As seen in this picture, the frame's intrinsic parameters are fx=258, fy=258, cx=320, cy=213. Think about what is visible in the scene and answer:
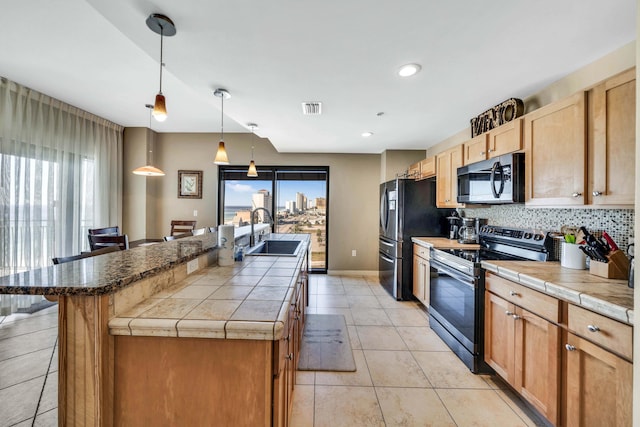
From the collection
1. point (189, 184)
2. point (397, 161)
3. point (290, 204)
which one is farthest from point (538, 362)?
point (189, 184)

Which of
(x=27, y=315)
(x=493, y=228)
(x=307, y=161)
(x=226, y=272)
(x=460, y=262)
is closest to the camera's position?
(x=226, y=272)

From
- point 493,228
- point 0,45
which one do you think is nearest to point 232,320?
point 493,228

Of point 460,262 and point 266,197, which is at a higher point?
point 266,197

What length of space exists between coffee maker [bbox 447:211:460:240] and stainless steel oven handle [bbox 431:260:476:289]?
812mm

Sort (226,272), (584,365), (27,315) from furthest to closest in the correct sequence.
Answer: (27,315), (226,272), (584,365)

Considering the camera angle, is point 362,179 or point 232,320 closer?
point 232,320

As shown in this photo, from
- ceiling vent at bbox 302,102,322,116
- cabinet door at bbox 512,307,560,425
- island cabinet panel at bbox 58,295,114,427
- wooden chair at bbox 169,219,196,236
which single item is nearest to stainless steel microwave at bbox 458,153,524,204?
cabinet door at bbox 512,307,560,425

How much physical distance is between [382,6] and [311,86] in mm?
980

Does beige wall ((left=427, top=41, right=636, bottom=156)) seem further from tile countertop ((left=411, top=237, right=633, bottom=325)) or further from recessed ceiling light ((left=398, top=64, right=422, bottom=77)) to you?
tile countertop ((left=411, top=237, right=633, bottom=325))

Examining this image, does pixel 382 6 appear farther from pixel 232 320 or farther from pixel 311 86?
pixel 232 320

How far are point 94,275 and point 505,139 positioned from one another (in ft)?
9.55

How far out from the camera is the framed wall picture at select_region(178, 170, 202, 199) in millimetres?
4840

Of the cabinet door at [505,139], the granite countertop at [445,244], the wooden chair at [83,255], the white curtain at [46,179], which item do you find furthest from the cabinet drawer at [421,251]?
the white curtain at [46,179]

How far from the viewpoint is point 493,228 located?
8.95 feet
